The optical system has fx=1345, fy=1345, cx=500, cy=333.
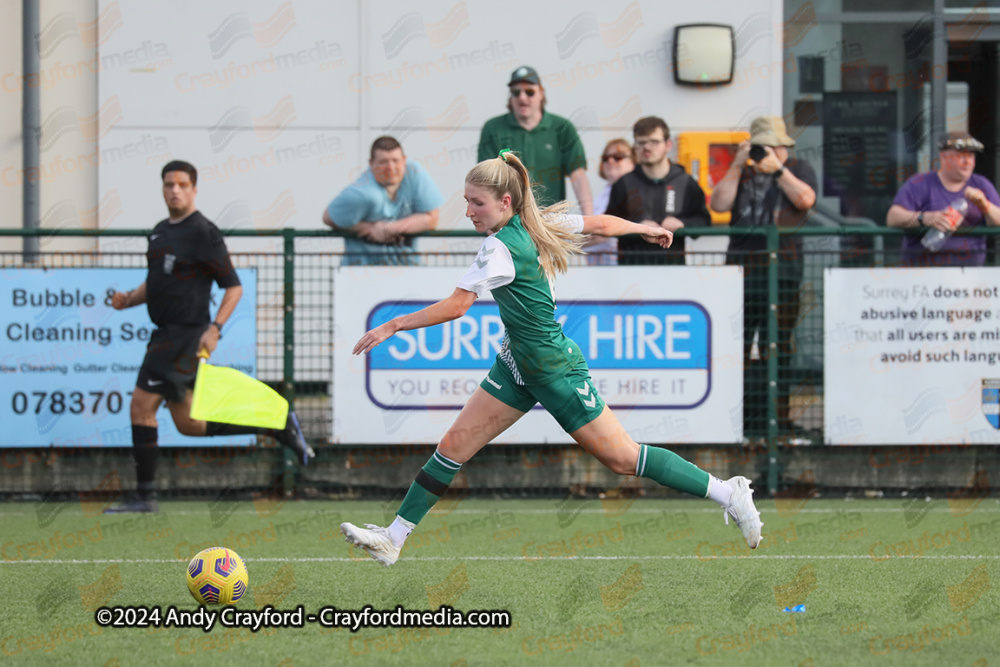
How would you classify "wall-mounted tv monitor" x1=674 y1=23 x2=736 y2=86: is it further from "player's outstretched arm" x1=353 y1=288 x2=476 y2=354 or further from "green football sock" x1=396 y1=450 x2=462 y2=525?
"player's outstretched arm" x1=353 y1=288 x2=476 y2=354

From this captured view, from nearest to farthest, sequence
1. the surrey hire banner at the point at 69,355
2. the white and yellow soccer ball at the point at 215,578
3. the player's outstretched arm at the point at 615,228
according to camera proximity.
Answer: the white and yellow soccer ball at the point at 215,578 → the player's outstretched arm at the point at 615,228 → the surrey hire banner at the point at 69,355

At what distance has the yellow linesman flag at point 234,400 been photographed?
27.6ft

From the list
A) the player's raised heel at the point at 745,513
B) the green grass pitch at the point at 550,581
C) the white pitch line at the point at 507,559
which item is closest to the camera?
the green grass pitch at the point at 550,581

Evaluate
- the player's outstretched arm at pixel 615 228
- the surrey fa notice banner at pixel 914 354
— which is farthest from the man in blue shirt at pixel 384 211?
the player's outstretched arm at pixel 615 228

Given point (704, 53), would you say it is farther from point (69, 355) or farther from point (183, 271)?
point (69, 355)

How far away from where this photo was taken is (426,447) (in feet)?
30.7

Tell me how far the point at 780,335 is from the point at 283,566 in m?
4.38

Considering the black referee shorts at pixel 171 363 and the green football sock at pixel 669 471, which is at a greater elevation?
the black referee shorts at pixel 171 363

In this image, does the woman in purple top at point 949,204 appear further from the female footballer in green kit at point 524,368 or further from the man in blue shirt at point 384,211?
the female footballer in green kit at point 524,368

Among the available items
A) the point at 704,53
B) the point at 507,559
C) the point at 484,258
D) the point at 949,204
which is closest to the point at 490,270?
the point at 484,258

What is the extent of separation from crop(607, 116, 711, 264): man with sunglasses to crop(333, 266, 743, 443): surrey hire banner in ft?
1.41

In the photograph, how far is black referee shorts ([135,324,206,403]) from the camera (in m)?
8.69

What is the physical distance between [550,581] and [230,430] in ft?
11.0

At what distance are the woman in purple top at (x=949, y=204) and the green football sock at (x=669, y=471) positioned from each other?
4071 millimetres
